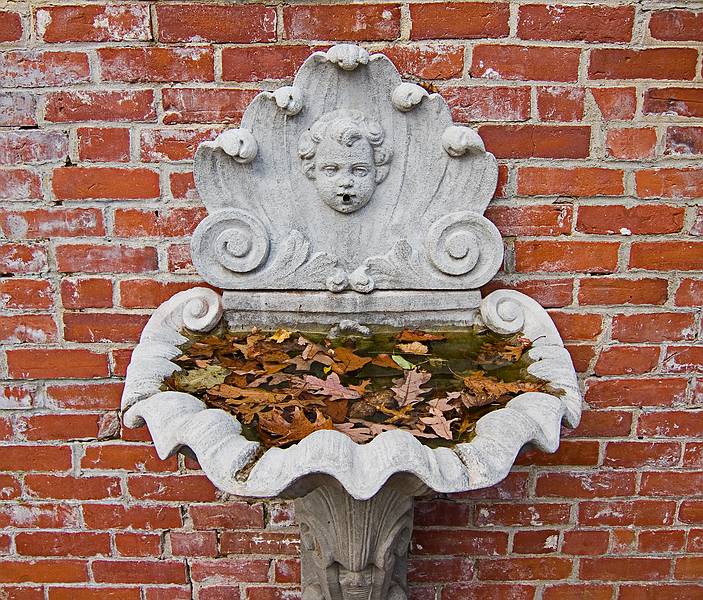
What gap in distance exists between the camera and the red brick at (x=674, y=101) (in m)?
1.59

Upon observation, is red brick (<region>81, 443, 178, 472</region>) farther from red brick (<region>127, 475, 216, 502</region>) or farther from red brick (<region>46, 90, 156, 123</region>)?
red brick (<region>46, 90, 156, 123</region>)

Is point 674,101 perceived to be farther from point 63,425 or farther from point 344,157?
point 63,425

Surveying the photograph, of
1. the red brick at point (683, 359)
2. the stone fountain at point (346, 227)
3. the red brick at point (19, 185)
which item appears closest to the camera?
the stone fountain at point (346, 227)

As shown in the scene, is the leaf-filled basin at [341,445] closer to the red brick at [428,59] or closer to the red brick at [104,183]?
the red brick at [104,183]

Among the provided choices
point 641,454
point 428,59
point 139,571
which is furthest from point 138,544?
point 428,59

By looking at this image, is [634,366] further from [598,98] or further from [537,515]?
[598,98]

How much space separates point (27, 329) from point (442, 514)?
1341mm

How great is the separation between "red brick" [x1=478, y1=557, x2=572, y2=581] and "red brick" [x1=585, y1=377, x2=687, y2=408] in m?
0.54

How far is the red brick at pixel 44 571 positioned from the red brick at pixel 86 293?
826mm

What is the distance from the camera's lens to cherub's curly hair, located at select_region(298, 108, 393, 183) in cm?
153

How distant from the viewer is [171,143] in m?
1.62

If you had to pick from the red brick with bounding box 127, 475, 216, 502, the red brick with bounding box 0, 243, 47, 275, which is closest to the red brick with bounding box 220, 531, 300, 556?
the red brick with bounding box 127, 475, 216, 502

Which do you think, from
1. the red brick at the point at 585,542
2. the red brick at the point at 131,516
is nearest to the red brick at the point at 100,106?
the red brick at the point at 131,516

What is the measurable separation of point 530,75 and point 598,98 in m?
0.19
